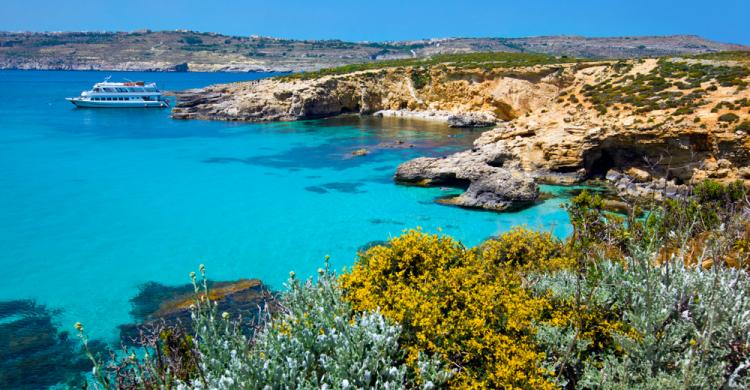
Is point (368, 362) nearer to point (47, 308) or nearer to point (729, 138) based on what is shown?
point (47, 308)

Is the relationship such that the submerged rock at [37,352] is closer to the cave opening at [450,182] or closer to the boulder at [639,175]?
the cave opening at [450,182]

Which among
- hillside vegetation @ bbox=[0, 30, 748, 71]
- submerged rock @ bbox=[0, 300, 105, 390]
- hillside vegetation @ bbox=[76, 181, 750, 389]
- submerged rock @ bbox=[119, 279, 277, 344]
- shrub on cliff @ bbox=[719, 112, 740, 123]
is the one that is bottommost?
submerged rock @ bbox=[0, 300, 105, 390]

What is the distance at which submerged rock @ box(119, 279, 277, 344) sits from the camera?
12.5 m

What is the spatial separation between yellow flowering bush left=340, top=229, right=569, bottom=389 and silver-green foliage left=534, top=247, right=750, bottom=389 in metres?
0.58

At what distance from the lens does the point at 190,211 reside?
23.6 metres

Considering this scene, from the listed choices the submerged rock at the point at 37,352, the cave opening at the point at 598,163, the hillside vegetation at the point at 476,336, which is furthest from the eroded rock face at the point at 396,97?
the hillside vegetation at the point at 476,336

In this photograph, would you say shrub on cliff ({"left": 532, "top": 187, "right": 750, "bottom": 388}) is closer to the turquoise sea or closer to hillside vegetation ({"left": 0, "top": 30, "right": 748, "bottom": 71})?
the turquoise sea

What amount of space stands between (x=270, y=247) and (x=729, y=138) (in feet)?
75.1

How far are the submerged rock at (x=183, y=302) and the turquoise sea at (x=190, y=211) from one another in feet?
1.57

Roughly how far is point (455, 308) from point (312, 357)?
88.4 inches

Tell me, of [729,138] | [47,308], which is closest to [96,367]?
[47,308]

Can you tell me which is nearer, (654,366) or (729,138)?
(654,366)

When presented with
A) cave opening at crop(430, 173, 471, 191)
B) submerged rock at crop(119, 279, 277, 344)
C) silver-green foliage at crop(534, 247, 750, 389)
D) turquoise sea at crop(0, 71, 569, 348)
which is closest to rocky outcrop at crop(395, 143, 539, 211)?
cave opening at crop(430, 173, 471, 191)

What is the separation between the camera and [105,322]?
1299 cm
